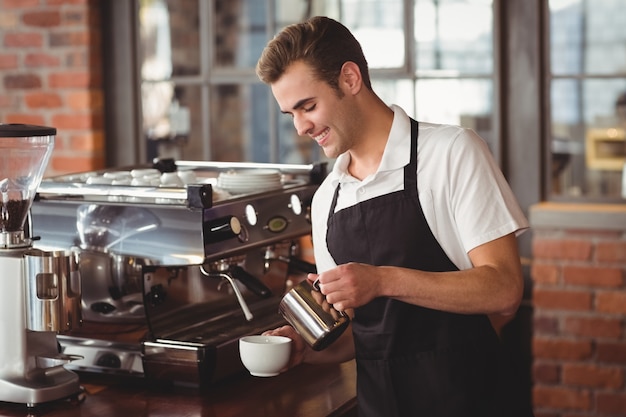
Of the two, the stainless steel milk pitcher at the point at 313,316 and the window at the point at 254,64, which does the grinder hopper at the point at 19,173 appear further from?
the window at the point at 254,64

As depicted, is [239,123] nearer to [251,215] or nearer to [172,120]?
[172,120]

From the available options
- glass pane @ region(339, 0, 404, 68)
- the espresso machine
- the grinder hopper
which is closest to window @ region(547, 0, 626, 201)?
glass pane @ region(339, 0, 404, 68)

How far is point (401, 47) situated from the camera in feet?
11.6

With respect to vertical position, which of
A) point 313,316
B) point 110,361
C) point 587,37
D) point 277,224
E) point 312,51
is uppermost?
point 587,37

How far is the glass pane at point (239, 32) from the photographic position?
3.72 metres

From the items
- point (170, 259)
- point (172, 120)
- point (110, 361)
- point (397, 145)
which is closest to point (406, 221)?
point (397, 145)

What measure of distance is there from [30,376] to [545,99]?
6.69 feet

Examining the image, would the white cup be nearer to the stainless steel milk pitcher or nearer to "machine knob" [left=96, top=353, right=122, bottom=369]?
the stainless steel milk pitcher

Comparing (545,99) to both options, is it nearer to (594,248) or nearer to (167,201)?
(594,248)

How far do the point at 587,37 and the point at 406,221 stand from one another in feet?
5.31

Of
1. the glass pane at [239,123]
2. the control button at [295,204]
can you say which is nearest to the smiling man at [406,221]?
the control button at [295,204]

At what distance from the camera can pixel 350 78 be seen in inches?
79.8

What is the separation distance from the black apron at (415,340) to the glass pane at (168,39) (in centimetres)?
193

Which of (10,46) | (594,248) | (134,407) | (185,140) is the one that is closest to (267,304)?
(134,407)
